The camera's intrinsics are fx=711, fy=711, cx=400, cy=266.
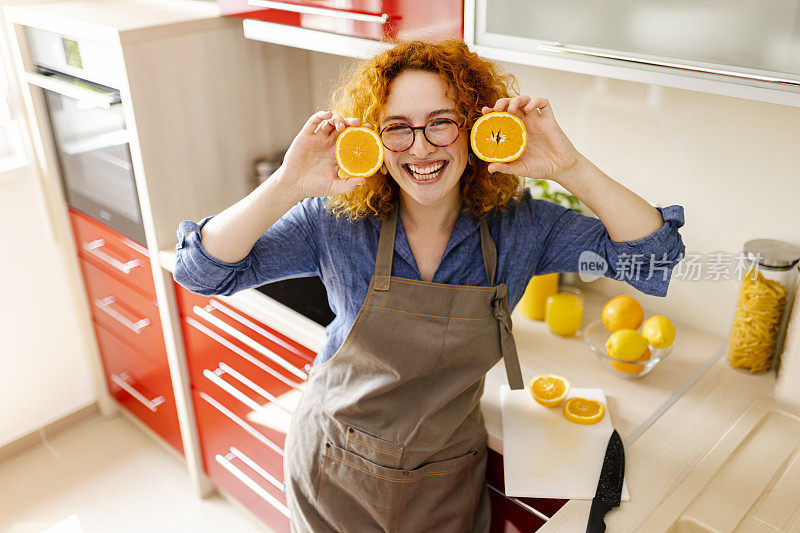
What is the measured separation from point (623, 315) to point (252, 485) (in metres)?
1.25

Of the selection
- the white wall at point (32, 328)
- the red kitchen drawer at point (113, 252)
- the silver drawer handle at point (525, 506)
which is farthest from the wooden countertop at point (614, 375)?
the white wall at point (32, 328)

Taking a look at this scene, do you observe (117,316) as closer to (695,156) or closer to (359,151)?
(359,151)

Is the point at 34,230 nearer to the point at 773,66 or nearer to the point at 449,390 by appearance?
the point at 449,390

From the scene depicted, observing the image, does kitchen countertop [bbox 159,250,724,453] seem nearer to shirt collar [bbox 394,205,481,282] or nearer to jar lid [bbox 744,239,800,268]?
jar lid [bbox 744,239,800,268]

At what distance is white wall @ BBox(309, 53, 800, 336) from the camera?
1.52 metres

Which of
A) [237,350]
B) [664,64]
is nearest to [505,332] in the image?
[664,64]

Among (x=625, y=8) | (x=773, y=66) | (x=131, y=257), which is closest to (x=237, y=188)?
(x=131, y=257)

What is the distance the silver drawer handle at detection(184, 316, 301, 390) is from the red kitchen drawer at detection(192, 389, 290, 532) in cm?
21

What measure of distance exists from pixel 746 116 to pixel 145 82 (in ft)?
4.82

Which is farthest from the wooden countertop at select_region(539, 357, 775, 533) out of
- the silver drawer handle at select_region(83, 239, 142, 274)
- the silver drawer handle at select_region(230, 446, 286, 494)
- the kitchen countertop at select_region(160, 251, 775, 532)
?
the silver drawer handle at select_region(83, 239, 142, 274)

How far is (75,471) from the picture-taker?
103 inches

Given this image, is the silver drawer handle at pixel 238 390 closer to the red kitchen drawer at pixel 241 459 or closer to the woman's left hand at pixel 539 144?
the red kitchen drawer at pixel 241 459

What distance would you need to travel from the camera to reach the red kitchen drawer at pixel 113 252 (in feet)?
7.33

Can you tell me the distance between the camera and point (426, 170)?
121cm
